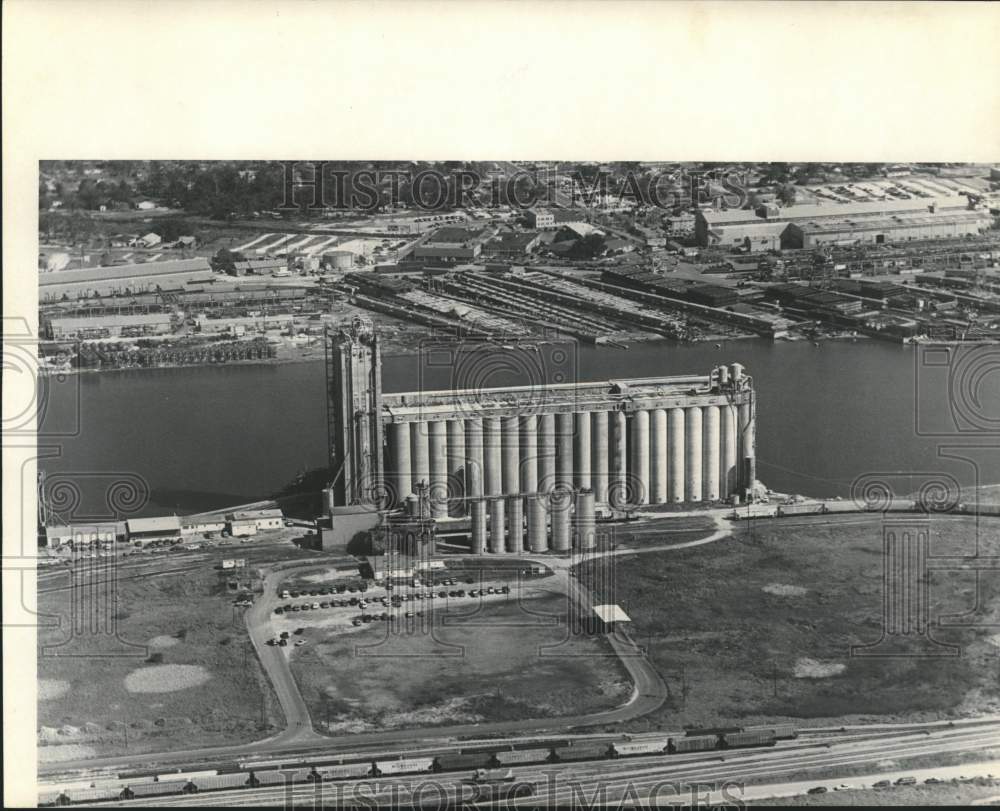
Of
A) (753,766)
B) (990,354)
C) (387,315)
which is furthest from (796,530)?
(387,315)

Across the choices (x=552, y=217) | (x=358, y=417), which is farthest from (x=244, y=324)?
(x=552, y=217)

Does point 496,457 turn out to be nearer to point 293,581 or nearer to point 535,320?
point 535,320

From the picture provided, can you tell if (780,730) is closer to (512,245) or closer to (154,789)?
(154,789)

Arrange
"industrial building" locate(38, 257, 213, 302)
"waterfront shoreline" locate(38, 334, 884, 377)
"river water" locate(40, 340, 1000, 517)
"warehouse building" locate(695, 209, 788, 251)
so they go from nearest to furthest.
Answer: "industrial building" locate(38, 257, 213, 302) < "warehouse building" locate(695, 209, 788, 251) < "river water" locate(40, 340, 1000, 517) < "waterfront shoreline" locate(38, 334, 884, 377)

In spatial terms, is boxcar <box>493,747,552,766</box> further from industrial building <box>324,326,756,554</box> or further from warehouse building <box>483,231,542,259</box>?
warehouse building <box>483,231,542,259</box>

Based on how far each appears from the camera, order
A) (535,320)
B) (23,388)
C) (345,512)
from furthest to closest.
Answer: (535,320), (345,512), (23,388)

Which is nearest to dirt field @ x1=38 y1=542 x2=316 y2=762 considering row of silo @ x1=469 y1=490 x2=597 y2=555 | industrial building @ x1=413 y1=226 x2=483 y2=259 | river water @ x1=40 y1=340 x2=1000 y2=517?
river water @ x1=40 y1=340 x2=1000 y2=517
